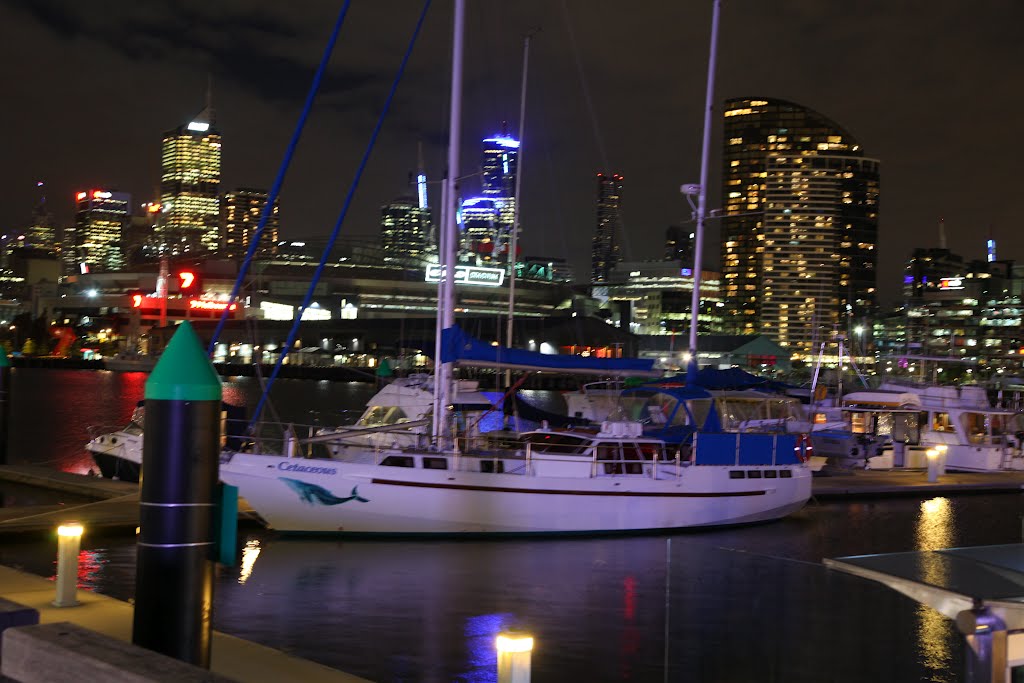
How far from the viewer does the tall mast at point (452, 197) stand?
19875mm

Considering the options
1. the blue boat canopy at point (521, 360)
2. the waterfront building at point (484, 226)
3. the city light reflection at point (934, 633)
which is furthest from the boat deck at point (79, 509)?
the waterfront building at point (484, 226)

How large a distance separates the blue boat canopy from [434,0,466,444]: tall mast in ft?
0.91

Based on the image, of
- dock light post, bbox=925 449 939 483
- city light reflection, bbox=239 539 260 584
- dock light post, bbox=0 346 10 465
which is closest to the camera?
city light reflection, bbox=239 539 260 584

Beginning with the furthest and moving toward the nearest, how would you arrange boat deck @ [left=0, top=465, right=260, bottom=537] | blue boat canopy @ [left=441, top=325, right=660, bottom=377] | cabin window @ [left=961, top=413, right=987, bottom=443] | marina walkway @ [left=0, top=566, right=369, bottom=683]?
1. cabin window @ [left=961, top=413, right=987, bottom=443]
2. blue boat canopy @ [left=441, top=325, right=660, bottom=377]
3. boat deck @ [left=0, top=465, right=260, bottom=537]
4. marina walkway @ [left=0, top=566, right=369, bottom=683]

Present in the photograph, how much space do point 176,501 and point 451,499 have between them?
1162 centimetres

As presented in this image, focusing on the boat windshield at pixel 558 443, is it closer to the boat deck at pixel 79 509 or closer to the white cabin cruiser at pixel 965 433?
the boat deck at pixel 79 509

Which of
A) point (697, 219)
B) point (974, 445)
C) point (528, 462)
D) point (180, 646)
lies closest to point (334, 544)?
point (528, 462)

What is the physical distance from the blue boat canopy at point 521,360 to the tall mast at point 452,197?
0.91 ft

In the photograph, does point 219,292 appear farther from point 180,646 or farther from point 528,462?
point 180,646

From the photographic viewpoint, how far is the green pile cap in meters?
6.71

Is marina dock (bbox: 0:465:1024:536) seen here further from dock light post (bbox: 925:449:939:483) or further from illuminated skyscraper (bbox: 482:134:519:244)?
illuminated skyscraper (bbox: 482:134:519:244)

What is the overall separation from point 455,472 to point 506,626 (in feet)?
18.0

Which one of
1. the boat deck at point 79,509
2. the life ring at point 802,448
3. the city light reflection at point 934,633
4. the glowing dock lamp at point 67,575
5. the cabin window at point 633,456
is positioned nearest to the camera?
the city light reflection at point 934,633

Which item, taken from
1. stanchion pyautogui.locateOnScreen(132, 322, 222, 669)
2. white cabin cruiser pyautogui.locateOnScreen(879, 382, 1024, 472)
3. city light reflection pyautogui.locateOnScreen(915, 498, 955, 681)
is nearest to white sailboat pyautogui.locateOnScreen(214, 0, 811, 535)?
stanchion pyautogui.locateOnScreen(132, 322, 222, 669)
